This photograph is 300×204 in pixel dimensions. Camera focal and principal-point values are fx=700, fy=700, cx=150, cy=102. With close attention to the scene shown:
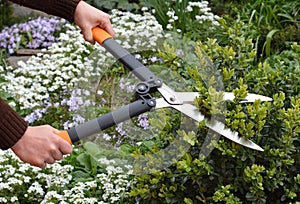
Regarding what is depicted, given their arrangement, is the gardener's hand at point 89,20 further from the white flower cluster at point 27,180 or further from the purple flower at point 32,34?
the purple flower at point 32,34

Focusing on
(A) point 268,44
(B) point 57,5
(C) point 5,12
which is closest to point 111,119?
(B) point 57,5

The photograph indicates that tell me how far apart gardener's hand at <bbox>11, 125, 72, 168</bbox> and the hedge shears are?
52mm

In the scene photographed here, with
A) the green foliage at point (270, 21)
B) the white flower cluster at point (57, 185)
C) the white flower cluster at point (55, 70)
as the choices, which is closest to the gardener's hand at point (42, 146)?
the white flower cluster at point (57, 185)

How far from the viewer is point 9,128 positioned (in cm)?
222

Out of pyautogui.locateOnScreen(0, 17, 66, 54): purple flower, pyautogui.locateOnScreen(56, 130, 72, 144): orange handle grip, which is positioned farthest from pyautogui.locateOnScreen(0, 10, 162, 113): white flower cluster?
pyautogui.locateOnScreen(56, 130, 72, 144): orange handle grip

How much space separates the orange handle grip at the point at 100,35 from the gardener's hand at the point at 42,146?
1.64ft

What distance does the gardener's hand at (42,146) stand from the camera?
7.23 ft

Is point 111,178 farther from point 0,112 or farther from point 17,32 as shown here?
point 17,32

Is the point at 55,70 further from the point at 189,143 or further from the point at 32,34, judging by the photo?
the point at 189,143

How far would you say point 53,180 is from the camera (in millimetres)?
3512

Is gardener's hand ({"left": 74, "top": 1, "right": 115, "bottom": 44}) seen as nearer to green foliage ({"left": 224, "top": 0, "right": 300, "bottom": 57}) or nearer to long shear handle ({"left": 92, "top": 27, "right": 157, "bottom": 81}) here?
long shear handle ({"left": 92, "top": 27, "right": 157, "bottom": 81})

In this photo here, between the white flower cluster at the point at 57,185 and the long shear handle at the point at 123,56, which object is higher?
the long shear handle at the point at 123,56

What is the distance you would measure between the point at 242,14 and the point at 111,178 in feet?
5.99

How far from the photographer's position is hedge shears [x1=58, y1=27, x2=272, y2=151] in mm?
2230
